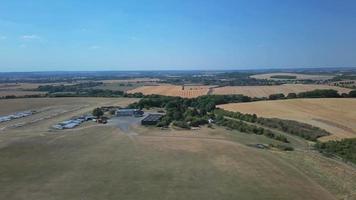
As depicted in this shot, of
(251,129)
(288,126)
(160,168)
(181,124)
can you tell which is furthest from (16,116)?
(288,126)

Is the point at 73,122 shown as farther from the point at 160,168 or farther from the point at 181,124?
the point at 160,168

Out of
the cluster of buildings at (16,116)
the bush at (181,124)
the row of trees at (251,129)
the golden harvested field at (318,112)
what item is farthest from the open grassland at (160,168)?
Result: the cluster of buildings at (16,116)

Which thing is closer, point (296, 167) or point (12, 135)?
point (296, 167)

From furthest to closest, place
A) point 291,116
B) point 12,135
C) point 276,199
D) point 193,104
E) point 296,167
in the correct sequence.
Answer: point 193,104
point 291,116
point 12,135
point 296,167
point 276,199

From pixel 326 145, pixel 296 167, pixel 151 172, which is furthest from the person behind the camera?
pixel 326 145

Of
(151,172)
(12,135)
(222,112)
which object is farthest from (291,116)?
(12,135)

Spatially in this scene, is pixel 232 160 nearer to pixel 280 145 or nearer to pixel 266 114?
pixel 280 145
